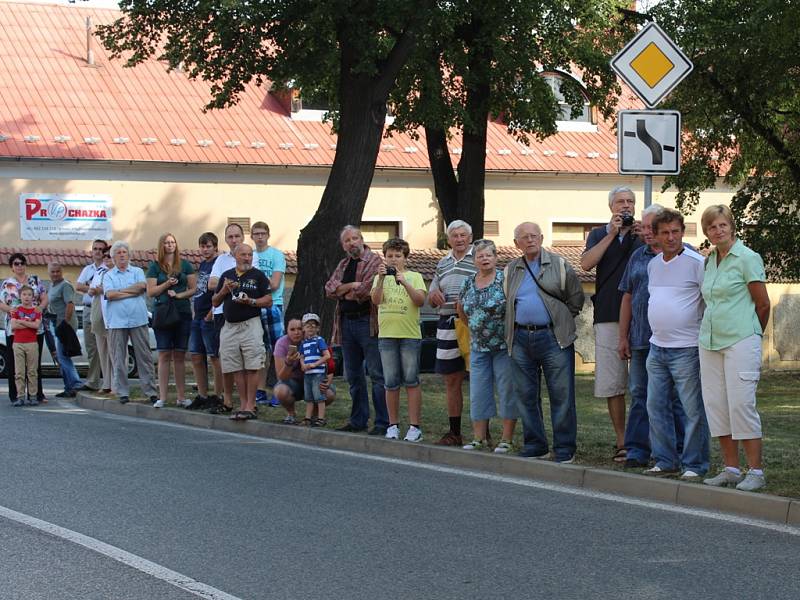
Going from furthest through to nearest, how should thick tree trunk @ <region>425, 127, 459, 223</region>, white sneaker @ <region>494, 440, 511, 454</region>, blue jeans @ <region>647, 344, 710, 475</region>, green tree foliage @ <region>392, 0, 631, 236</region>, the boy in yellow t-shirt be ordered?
thick tree trunk @ <region>425, 127, 459, 223</region> → green tree foliage @ <region>392, 0, 631, 236</region> → the boy in yellow t-shirt → white sneaker @ <region>494, 440, 511, 454</region> → blue jeans @ <region>647, 344, 710, 475</region>

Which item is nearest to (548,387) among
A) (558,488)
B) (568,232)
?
(558,488)

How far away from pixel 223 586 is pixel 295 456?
500 centimetres

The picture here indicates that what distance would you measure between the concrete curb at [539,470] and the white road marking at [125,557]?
11.8ft

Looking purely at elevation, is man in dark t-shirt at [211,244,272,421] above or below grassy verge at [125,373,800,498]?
above

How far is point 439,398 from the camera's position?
18406 mm

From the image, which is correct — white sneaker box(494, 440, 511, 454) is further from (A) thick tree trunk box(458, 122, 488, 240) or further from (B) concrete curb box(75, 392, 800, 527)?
(A) thick tree trunk box(458, 122, 488, 240)

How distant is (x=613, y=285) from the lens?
10.5 meters

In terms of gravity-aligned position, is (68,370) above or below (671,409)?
below

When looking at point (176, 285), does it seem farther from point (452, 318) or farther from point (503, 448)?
point (503, 448)

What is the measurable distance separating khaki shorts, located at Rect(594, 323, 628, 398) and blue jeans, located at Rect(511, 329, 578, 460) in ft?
0.79

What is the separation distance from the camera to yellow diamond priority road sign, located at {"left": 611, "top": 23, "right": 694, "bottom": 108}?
34.6 feet

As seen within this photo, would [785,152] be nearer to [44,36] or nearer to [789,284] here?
[789,284]

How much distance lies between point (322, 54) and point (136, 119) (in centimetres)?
1815

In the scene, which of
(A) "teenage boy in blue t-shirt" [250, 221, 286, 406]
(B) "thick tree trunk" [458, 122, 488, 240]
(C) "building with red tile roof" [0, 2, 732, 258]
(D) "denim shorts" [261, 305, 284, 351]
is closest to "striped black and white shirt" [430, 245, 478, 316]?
(A) "teenage boy in blue t-shirt" [250, 221, 286, 406]
